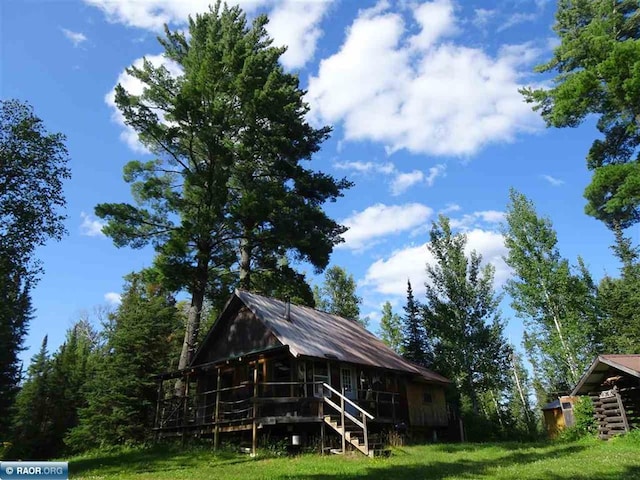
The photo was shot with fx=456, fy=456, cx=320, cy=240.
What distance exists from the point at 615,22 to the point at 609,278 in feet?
132

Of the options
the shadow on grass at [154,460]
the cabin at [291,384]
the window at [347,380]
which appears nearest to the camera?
the shadow on grass at [154,460]

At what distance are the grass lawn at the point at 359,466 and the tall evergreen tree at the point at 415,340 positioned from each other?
2084 centimetres

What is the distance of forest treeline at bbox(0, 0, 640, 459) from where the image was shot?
21.5 metres

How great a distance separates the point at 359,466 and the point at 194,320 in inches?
527

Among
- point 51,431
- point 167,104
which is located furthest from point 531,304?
point 51,431

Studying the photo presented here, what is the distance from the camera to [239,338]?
73.8 feet

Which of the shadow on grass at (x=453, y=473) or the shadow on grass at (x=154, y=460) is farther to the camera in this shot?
the shadow on grass at (x=154, y=460)

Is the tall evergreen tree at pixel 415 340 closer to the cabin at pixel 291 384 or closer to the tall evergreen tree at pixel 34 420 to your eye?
the cabin at pixel 291 384

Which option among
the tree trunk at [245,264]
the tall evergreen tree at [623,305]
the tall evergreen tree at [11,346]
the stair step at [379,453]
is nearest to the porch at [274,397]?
the stair step at [379,453]

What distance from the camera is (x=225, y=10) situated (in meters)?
29.6

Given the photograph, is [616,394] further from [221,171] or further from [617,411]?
[221,171]

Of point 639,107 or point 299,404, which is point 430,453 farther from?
point 639,107

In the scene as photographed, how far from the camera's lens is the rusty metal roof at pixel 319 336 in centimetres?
1967

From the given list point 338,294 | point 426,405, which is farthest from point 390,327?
point 426,405
